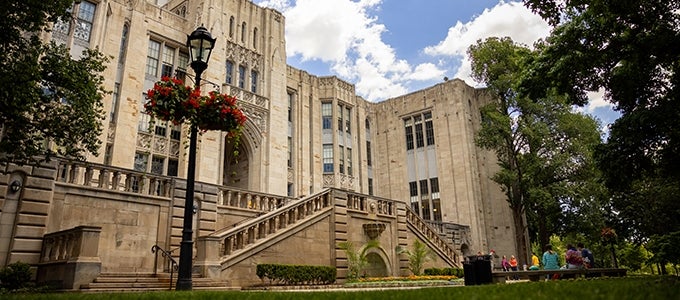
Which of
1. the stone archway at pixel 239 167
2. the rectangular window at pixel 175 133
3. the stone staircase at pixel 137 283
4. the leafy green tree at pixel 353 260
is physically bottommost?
the stone staircase at pixel 137 283

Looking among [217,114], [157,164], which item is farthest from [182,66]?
[217,114]

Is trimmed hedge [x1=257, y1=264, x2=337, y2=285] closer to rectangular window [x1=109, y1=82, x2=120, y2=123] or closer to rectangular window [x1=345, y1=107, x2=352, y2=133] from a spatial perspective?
rectangular window [x1=109, y1=82, x2=120, y2=123]

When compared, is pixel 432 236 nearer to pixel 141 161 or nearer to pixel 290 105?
pixel 141 161

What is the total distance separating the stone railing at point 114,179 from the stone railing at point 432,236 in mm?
11574

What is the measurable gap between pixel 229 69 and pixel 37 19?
60.4 ft

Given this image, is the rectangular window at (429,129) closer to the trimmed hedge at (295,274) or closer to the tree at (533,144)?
the tree at (533,144)

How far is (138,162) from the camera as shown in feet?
82.5

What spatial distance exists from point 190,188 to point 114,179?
6.62m

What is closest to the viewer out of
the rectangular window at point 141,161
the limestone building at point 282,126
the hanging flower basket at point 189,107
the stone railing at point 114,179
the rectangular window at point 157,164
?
the hanging flower basket at point 189,107

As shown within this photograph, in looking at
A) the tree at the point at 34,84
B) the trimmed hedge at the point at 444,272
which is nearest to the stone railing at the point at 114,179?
the tree at the point at 34,84

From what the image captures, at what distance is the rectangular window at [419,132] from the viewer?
41.9 meters

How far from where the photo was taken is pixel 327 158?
3747cm

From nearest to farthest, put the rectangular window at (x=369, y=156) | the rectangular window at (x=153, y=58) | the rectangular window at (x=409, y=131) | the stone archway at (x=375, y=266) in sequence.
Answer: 1. the stone archway at (x=375, y=266)
2. the rectangular window at (x=153, y=58)
3. the rectangular window at (x=409, y=131)
4. the rectangular window at (x=369, y=156)

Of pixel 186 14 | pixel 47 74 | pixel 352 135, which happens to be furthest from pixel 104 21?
pixel 352 135
